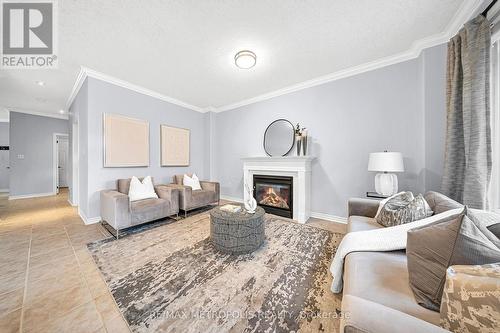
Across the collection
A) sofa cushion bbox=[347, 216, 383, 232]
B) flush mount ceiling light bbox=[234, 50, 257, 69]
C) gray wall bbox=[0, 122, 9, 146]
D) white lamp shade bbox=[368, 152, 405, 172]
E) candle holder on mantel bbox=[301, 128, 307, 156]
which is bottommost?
sofa cushion bbox=[347, 216, 383, 232]

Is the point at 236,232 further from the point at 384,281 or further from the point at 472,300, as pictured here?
the point at 472,300

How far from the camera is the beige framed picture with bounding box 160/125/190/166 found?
4002 mm

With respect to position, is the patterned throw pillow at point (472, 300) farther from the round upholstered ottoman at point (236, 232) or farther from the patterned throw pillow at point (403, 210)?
the round upholstered ottoman at point (236, 232)

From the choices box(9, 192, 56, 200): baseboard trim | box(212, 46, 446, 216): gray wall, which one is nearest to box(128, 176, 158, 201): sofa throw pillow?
box(212, 46, 446, 216): gray wall

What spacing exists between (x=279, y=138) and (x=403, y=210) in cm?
250

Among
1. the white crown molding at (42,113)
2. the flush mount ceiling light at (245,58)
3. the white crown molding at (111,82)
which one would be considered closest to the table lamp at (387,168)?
the flush mount ceiling light at (245,58)

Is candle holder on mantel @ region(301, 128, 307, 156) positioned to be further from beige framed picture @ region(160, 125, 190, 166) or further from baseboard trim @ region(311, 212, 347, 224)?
beige framed picture @ region(160, 125, 190, 166)

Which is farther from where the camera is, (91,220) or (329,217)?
(329,217)

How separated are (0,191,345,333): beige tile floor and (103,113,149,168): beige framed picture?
1.19 metres

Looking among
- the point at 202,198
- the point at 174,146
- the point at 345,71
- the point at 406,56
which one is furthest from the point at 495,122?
the point at 174,146

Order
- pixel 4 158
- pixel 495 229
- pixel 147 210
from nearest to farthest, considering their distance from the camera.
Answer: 1. pixel 495 229
2. pixel 147 210
3. pixel 4 158

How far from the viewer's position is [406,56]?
2463 millimetres

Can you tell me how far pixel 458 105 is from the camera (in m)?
1.82

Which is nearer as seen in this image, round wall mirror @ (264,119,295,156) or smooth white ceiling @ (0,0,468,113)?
smooth white ceiling @ (0,0,468,113)
